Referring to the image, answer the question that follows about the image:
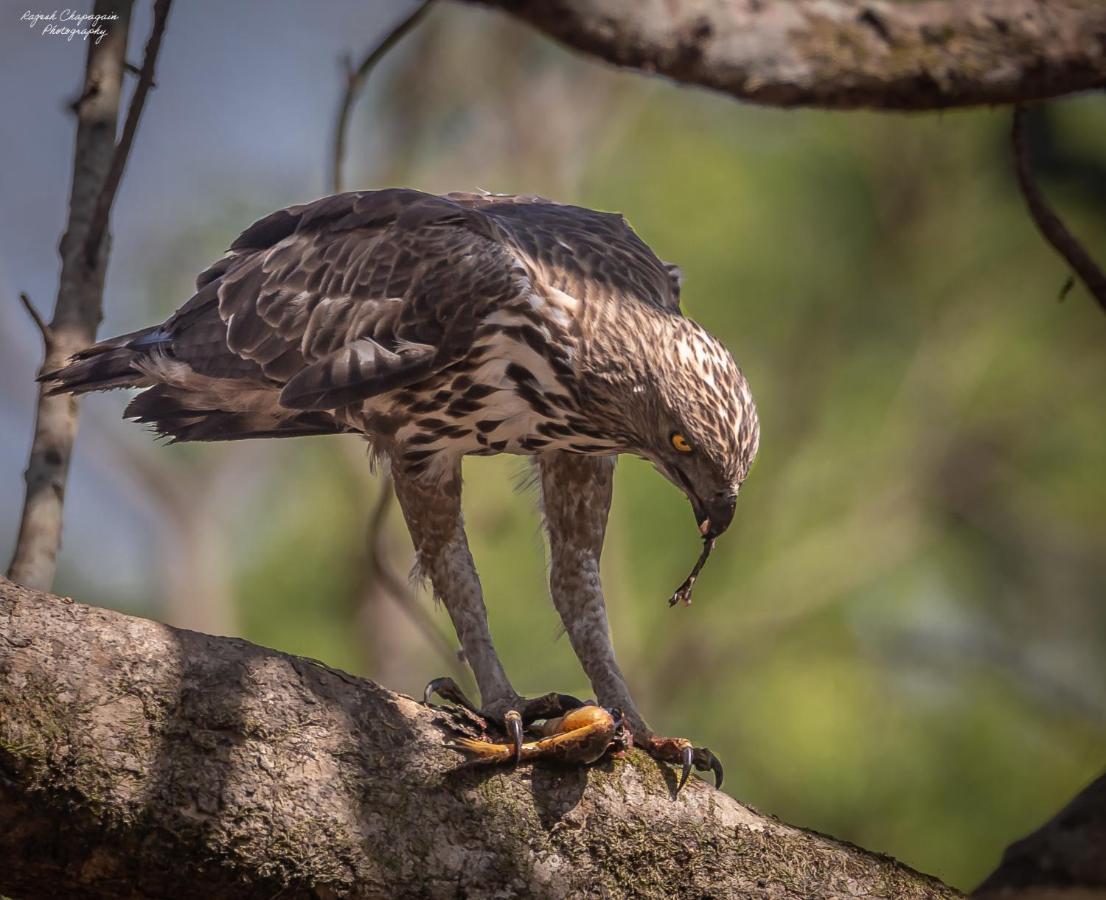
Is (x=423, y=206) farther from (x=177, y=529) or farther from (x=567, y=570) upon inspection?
(x=177, y=529)

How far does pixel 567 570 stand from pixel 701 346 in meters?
1.06

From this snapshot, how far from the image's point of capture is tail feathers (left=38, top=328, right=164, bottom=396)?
13.3 ft

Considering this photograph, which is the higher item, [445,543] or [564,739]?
[564,739]

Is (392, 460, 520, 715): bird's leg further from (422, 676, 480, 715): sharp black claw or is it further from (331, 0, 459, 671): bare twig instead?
(422, 676, 480, 715): sharp black claw

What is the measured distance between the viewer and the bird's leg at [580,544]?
15.0 ft

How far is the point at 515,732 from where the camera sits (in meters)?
3.26

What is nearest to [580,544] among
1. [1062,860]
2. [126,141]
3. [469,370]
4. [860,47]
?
[469,370]

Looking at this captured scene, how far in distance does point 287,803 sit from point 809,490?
11.2m

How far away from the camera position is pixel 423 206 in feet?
14.7

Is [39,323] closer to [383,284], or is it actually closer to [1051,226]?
[383,284]

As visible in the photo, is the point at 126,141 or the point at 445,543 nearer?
the point at 126,141

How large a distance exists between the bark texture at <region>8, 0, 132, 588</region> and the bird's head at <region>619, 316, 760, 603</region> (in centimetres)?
173

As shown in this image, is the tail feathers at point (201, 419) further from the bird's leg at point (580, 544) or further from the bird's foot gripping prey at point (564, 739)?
the bird's foot gripping prey at point (564, 739)

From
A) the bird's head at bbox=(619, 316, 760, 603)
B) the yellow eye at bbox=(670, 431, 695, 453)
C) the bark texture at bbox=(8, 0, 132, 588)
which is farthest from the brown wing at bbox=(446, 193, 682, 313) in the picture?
the bark texture at bbox=(8, 0, 132, 588)
